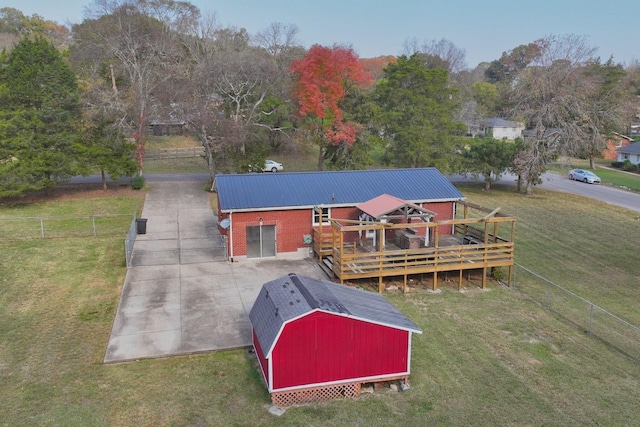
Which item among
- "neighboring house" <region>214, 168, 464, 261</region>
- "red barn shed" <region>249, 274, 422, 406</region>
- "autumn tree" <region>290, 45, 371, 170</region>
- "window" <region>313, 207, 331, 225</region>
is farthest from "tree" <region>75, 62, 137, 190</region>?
"red barn shed" <region>249, 274, 422, 406</region>

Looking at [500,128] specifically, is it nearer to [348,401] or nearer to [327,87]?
[327,87]

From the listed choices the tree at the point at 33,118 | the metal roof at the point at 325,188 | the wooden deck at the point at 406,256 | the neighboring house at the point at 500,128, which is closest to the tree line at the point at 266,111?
the tree at the point at 33,118

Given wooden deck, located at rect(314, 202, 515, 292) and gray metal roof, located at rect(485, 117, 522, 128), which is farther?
gray metal roof, located at rect(485, 117, 522, 128)

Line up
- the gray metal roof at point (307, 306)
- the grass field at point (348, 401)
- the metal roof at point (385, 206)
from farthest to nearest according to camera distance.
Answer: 1. the metal roof at point (385, 206)
2. the gray metal roof at point (307, 306)
3. the grass field at point (348, 401)

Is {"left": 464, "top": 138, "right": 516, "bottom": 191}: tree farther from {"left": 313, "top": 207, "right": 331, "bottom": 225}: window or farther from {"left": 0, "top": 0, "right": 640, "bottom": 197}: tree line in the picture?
{"left": 313, "top": 207, "right": 331, "bottom": 225}: window

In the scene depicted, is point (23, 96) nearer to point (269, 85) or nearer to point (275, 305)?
point (269, 85)

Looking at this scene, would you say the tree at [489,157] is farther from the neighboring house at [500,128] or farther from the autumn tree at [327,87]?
the neighboring house at [500,128]

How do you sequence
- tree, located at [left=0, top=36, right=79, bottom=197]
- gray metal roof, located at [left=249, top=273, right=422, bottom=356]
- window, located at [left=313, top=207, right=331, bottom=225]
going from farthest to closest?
tree, located at [left=0, top=36, right=79, bottom=197] → window, located at [left=313, top=207, right=331, bottom=225] → gray metal roof, located at [left=249, top=273, right=422, bottom=356]
